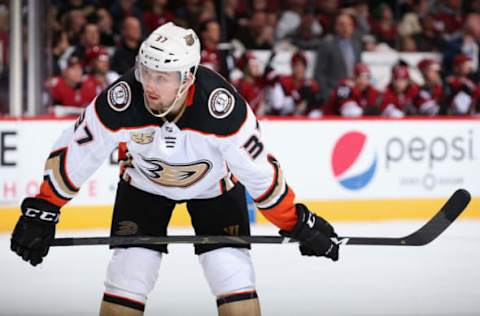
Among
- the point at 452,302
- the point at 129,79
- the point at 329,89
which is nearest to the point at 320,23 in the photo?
A: the point at 329,89

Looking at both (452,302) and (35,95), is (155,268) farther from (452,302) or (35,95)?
(35,95)

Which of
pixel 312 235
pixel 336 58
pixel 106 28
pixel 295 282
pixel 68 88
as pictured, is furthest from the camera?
pixel 336 58

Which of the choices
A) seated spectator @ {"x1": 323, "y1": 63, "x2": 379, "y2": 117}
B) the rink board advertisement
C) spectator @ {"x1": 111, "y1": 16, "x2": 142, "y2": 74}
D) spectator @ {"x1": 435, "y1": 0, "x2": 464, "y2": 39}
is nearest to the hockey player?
the rink board advertisement

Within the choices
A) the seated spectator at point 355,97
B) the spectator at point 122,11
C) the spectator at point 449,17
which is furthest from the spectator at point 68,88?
the spectator at point 449,17

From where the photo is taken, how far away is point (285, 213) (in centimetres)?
338

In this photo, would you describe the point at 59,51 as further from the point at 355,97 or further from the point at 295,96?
the point at 355,97

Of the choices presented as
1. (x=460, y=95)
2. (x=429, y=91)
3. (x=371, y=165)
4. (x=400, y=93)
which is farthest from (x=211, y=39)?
(x=460, y=95)

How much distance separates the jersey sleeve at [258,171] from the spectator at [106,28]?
18.3 feet

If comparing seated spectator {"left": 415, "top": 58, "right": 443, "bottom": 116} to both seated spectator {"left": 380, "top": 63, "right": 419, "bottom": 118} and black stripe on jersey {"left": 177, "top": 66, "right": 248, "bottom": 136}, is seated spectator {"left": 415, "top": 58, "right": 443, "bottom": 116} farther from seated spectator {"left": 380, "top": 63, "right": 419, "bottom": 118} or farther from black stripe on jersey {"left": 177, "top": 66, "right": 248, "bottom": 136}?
black stripe on jersey {"left": 177, "top": 66, "right": 248, "bottom": 136}

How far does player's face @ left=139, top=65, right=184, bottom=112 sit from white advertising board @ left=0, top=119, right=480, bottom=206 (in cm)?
417

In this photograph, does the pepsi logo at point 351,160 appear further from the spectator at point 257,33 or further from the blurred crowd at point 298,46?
the spectator at point 257,33

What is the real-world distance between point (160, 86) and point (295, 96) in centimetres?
578

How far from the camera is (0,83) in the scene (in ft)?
24.3

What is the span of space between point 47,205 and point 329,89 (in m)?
6.06
